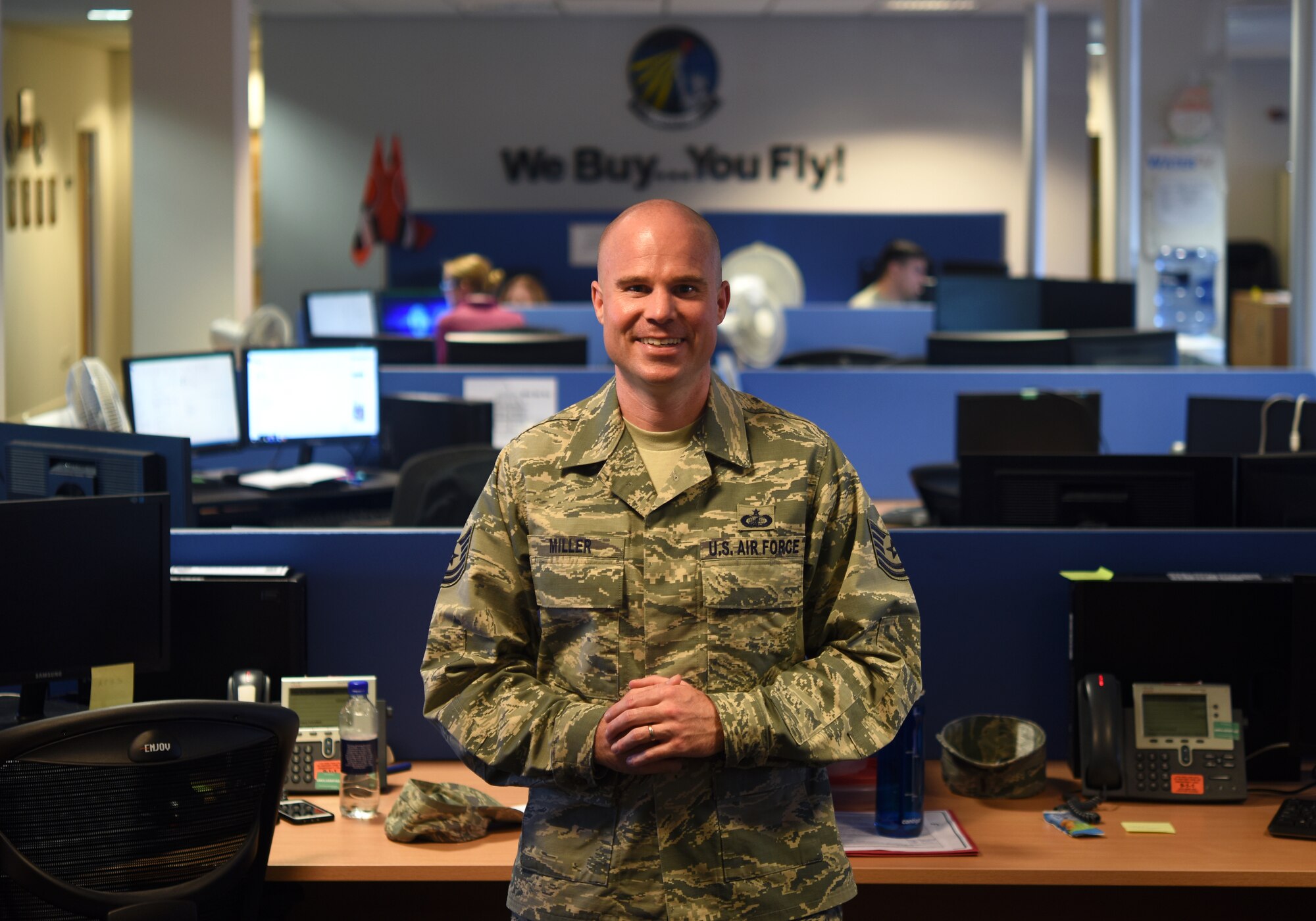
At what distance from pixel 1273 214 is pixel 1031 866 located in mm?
13418

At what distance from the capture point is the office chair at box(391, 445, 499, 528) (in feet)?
13.1

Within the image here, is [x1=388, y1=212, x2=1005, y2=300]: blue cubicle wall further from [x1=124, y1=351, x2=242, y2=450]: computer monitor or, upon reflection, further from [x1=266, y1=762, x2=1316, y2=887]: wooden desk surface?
[x1=266, y1=762, x2=1316, y2=887]: wooden desk surface

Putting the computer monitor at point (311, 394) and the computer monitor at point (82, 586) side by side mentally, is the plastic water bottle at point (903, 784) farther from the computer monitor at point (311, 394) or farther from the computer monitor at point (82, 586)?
the computer monitor at point (311, 394)

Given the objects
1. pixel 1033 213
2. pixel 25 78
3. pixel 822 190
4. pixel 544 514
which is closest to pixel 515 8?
pixel 822 190

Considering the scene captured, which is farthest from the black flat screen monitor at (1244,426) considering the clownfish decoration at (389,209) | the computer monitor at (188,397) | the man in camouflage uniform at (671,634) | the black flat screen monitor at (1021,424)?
the clownfish decoration at (389,209)

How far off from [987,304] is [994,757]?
4.50 m

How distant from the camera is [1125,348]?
5129 mm

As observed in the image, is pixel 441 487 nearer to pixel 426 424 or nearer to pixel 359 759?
pixel 426 424

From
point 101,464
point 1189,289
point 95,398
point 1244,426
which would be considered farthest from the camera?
point 1189,289

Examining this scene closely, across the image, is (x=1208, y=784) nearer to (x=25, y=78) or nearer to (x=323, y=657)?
(x=323, y=657)

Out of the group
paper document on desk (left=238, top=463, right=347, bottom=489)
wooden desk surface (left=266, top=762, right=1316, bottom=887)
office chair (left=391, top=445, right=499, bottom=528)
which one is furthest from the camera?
paper document on desk (left=238, top=463, right=347, bottom=489)

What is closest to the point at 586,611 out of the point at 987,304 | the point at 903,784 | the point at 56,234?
the point at 903,784

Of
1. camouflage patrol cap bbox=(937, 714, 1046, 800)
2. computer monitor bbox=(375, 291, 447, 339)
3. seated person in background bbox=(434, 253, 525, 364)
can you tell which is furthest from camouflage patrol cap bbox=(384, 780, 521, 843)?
computer monitor bbox=(375, 291, 447, 339)

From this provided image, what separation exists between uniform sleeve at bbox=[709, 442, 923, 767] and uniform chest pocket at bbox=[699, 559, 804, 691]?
33 mm
